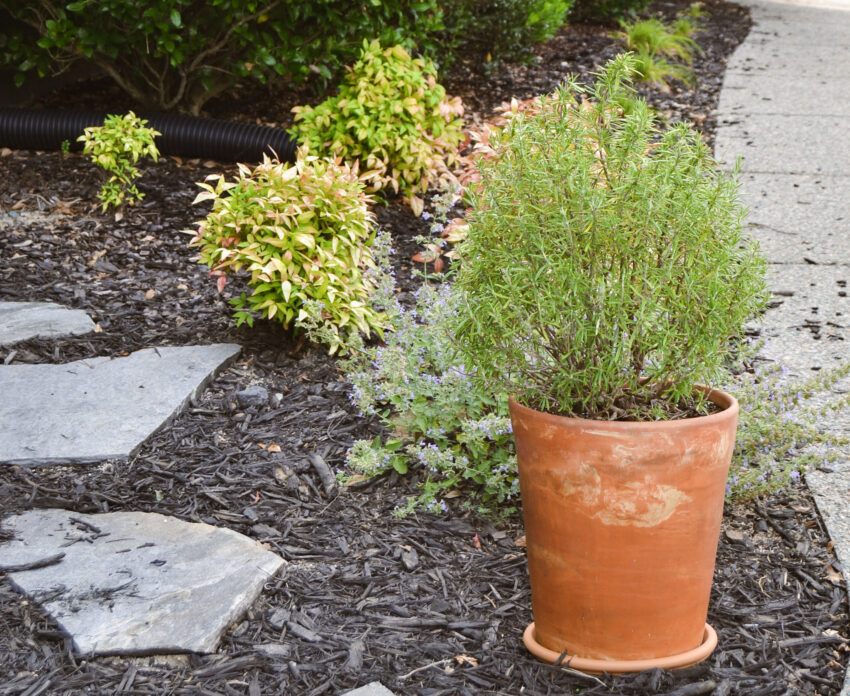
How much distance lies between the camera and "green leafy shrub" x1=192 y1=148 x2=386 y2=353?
11.6ft

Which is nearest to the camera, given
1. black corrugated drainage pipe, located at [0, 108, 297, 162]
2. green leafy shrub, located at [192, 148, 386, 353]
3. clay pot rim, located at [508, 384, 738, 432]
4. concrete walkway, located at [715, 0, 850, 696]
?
clay pot rim, located at [508, 384, 738, 432]

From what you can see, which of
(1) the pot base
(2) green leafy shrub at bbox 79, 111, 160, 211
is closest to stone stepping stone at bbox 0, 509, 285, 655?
(1) the pot base

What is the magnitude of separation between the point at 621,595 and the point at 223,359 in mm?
2121

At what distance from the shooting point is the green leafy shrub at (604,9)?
396 inches

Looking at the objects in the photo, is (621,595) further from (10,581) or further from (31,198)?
(31,198)

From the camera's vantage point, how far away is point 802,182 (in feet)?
19.5

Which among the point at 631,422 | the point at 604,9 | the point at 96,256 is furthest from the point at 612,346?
the point at 604,9

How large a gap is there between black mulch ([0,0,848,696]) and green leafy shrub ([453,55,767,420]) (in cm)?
64

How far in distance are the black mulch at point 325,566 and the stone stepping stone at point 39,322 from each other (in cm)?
6

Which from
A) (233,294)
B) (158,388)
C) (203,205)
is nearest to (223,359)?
(158,388)

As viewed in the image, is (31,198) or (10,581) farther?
(31,198)

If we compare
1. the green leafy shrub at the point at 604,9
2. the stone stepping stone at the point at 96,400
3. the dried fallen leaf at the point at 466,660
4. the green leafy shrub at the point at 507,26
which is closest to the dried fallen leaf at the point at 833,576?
the dried fallen leaf at the point at 466,660

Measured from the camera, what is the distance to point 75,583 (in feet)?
7.49

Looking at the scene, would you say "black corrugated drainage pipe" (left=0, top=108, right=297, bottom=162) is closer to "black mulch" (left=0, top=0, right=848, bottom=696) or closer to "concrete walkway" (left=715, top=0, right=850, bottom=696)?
"black mulch" (left=0, top=0, right=848, bottom=696)
